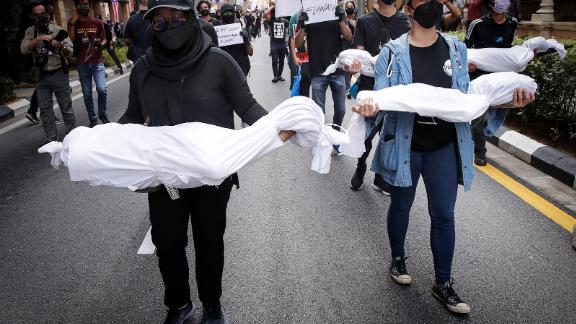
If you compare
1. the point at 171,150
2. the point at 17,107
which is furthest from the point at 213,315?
the point at 17,107

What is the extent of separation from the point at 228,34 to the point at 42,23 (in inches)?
97.3

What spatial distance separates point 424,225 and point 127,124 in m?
2.74

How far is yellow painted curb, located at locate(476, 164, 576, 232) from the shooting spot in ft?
13.7

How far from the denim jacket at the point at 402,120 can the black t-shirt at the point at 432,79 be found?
3 cm

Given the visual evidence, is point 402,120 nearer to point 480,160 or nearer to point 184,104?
point 184,104

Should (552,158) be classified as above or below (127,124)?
below

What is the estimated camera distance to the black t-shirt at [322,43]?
18.8ft

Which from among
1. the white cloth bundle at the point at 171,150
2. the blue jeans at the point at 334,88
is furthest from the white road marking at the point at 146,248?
the blue jeans at the point at 334,88

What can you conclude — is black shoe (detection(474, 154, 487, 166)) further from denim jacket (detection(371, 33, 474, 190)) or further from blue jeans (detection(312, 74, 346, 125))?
denim jacket (detection(371, 33, 474, 190))

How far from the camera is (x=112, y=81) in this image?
14320mm

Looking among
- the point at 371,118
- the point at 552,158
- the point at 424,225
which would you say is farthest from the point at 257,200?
the point at 552,158

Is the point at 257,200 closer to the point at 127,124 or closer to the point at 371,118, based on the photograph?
the point at 371,118

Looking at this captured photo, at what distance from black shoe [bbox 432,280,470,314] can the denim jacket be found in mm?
654

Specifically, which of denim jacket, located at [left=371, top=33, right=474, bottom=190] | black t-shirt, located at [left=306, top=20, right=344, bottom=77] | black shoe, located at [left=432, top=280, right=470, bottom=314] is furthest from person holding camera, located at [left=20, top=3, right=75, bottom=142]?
black shoe, located at [left=432, top=280, right=470, bottom=314]
